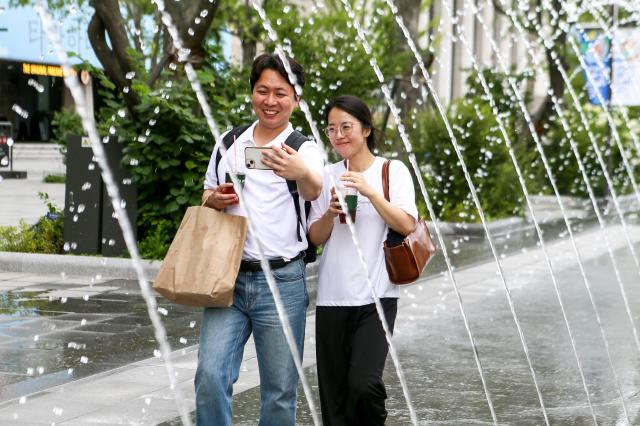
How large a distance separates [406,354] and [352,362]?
145 inches

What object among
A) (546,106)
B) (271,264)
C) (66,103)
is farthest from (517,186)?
(66,103)

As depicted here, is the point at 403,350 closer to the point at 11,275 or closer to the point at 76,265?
the point at 76,265

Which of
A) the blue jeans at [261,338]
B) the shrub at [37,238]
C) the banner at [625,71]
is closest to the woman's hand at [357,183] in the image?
the blue jeans at [261,338]

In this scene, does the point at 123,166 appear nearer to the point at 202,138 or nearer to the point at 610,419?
the point at 202,138

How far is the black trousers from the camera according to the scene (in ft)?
16.6

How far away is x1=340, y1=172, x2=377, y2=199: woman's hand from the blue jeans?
40 centimetres

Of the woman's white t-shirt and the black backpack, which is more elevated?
the black backpack

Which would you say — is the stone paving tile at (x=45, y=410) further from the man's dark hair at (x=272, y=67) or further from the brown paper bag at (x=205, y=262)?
the man's dark hair at (x=272, y=67)

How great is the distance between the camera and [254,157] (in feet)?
15.0

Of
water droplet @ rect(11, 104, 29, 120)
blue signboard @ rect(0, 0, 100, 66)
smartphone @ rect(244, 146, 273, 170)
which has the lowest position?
smartphone @ rect(244, 146, 273, 170)

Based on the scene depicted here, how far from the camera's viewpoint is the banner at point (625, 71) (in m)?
25.7

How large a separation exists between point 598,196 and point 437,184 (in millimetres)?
9376

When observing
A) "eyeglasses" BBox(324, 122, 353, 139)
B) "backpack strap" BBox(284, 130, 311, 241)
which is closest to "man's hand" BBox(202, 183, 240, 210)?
"backpack strap" BBox(284, 130, 311, 241)

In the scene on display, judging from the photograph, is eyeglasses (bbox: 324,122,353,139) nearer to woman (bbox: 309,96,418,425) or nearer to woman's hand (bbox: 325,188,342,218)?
woman (bbox: 309,96,418,425)
